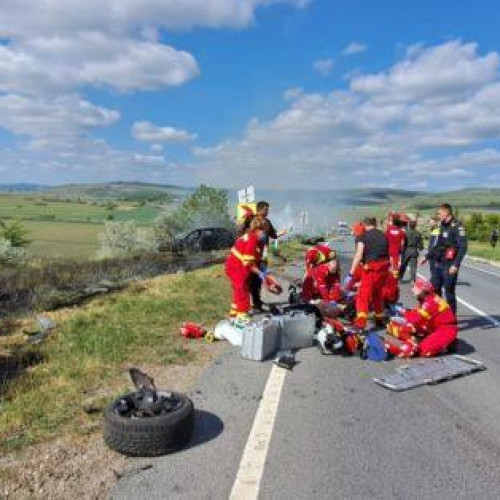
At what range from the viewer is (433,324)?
865cm

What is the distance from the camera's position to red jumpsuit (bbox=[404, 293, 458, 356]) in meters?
8.37

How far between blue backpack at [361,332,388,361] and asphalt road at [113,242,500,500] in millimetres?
228

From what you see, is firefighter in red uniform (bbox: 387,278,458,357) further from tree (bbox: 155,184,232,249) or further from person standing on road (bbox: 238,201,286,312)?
tree (bbox: 155,184,232,249)

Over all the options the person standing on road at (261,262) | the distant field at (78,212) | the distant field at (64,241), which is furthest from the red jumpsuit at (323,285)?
the distant field at (78,212)

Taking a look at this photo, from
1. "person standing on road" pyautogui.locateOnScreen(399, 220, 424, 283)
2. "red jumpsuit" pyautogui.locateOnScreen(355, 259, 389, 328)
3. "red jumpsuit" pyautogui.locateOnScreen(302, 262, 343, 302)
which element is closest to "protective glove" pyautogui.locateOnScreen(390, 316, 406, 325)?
"red jumpsuit" pyautogui.locateOnScreen(355, 259, 389, 328)

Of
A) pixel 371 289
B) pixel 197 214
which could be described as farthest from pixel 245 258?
pixel 197 214

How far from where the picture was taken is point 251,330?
25.9 ft

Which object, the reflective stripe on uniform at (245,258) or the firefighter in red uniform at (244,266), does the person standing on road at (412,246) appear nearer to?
the firefighter in red uniform at (244,266)

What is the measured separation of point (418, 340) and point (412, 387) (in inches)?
86.3

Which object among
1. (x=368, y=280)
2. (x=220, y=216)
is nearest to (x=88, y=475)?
(x=368, y=280)

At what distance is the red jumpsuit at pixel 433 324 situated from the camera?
8.37 metres

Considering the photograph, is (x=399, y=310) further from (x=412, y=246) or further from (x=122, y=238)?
(x=122, y=238)

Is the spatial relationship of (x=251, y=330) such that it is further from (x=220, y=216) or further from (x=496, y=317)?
(x=220, y=216)

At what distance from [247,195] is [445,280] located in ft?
39.5
